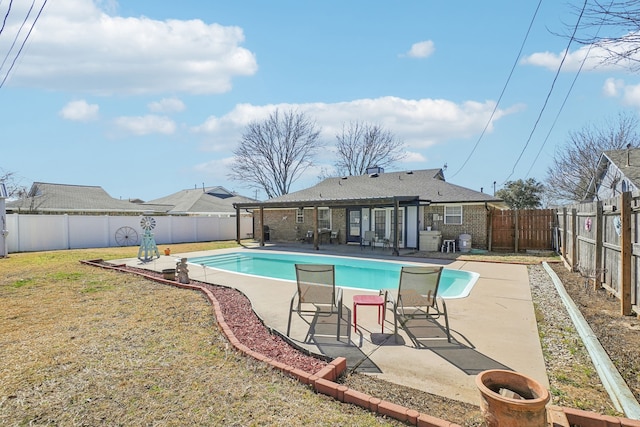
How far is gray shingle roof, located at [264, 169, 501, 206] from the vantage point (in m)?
16.1

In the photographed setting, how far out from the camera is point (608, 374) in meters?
3.32

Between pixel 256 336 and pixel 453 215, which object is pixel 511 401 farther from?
pixel 453 215

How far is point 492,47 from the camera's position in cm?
988

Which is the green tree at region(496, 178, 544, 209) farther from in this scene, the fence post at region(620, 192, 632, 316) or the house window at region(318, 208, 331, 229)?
the fence post at region(620, 192, 632, 316)

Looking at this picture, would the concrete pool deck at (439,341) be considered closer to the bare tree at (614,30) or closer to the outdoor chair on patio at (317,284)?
the outdoor chair on patio at (317,284)

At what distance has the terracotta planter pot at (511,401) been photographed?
221cm

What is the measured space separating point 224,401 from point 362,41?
11.7 m

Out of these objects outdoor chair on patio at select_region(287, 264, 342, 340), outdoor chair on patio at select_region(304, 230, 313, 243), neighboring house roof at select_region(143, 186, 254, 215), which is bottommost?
outdoor chair on patio at select_region(304, 230, 313, 243)

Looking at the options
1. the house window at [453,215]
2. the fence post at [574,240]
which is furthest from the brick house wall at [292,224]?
the fence post at [574,240]

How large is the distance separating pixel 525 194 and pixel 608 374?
31581 millimetres

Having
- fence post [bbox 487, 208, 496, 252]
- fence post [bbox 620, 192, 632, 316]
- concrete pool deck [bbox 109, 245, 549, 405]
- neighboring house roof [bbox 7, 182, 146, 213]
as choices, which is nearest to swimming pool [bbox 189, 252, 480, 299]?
concrete pool deck [bbox 109, 245, 549, 405]

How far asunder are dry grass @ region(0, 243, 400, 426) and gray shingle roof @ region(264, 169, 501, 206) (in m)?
11.6

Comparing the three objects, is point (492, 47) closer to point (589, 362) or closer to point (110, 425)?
point (589, 362)

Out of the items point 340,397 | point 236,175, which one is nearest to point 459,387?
point 340,397
